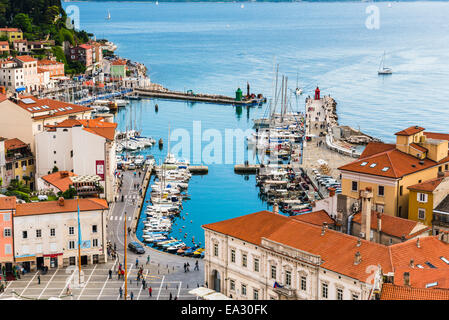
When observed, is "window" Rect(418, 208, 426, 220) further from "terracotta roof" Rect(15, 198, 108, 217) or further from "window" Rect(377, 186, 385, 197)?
"terracotta roof" Rect(15, 198, 108, 217)

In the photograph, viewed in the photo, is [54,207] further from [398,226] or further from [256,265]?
[398,226]

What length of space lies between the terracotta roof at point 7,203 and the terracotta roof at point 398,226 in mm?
17444

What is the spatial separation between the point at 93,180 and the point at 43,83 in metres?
62.1

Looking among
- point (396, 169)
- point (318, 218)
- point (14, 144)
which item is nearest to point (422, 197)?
point (396, 169)

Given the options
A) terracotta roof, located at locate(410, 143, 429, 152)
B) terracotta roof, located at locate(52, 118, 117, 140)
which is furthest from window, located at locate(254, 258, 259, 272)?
terracotta roof, located at locate(52, 118, 117, 140)

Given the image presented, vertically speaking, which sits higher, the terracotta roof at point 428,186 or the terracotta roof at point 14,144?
the terracotta roof at point 14,144

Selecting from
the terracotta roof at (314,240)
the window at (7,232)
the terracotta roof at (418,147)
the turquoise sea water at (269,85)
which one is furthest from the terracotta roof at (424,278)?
the turquoise sea water at (269,85)

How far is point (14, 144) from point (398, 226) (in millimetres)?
33053

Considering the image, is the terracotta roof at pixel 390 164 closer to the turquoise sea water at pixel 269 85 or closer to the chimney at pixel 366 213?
the chimney at pixel 366 213

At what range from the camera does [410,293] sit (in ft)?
69.1

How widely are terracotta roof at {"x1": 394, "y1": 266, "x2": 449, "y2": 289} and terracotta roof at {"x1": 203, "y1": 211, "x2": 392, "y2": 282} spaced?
50cm

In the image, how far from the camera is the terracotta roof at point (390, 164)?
3506cm
